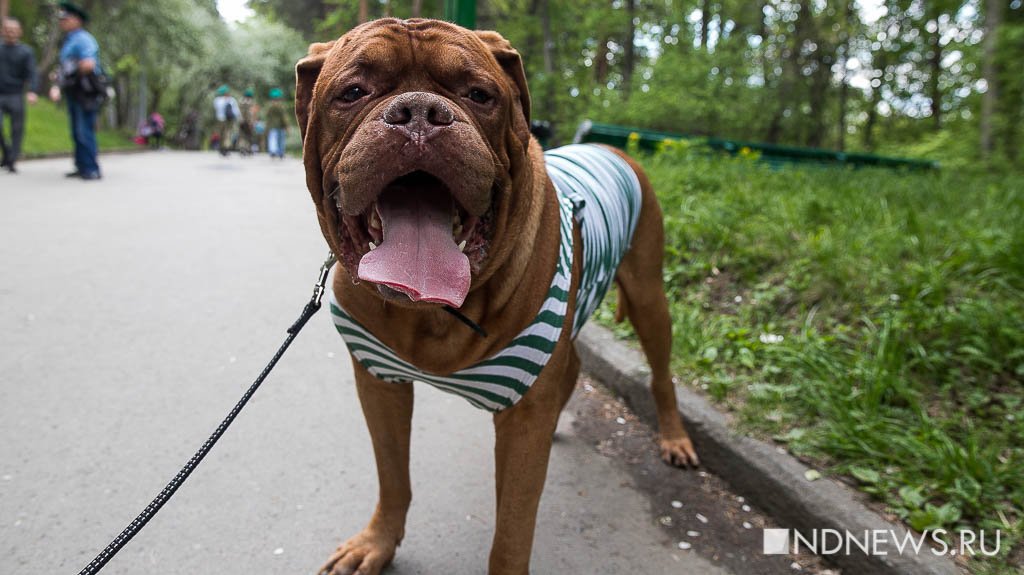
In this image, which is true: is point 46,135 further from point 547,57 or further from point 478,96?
point 478,96

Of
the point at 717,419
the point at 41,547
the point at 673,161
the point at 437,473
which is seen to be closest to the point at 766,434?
the point at 717,419

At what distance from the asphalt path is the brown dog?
36 cm

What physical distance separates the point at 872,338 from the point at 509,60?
249 cm

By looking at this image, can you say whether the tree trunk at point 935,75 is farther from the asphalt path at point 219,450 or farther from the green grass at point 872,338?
the asphalt path at point 219,450

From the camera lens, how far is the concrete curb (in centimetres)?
Result: 235

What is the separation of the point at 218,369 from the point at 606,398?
Result: 2098 mm

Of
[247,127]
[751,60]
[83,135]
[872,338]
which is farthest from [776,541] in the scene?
[247,127]

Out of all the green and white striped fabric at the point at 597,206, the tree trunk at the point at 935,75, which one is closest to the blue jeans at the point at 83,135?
the green and white striped fabric at the point at 597,206

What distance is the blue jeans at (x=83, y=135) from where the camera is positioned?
9.46 meters

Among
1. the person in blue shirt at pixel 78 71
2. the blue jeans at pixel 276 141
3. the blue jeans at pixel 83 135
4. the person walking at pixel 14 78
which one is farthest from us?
the blue jeans at pixel 276 141

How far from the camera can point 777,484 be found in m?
2.76

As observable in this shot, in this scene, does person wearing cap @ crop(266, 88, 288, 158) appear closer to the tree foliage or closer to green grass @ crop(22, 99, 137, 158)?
the tree foliage

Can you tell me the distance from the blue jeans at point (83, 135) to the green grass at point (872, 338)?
8059 millimetres

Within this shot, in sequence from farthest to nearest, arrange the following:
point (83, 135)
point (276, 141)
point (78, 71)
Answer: point (276, 141)
point (83, 135)
point (78, 71)
